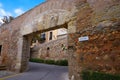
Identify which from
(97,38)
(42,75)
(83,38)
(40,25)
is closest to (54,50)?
(40,25)

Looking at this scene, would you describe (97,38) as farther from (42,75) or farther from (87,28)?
(42,75)

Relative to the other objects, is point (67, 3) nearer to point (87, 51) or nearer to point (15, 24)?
point (87, 51)

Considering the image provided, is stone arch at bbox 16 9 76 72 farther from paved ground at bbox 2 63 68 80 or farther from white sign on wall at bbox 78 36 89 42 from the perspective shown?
paved ground at bbox 2 63 68 80

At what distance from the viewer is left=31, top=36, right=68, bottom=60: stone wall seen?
15.5 meters

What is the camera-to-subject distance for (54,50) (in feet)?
55.1

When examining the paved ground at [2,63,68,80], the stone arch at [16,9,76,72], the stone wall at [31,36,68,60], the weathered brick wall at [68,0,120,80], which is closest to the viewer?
the weathered brick wall at [68,0,120,80]

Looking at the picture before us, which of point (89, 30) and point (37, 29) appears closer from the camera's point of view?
point (89, 30)

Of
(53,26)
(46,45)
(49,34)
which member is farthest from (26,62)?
(49,34)

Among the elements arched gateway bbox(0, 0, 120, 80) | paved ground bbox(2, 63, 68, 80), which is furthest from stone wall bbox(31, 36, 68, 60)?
arched gateway bbox(0, 0, 120, 80)

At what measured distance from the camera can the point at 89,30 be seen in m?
5.09

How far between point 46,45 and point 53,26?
1203cm

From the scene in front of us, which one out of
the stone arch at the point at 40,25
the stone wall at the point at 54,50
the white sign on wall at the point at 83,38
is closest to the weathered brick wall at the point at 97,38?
the white sign on wall at the point at 83,38

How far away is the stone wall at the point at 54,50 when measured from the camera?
50.9 ft

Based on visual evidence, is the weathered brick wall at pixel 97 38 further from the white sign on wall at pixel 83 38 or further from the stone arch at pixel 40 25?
the stone arch at pixel 40 25
